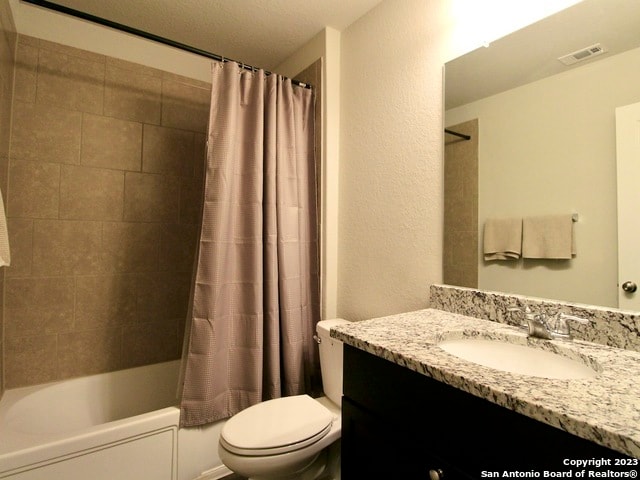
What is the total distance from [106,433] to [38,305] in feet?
3.04

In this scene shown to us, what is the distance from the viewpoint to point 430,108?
1.44 m

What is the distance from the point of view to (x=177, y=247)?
2.12 meters

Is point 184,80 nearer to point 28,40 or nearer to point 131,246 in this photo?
point 28,40

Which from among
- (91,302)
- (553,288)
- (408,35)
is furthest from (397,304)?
(91,302)

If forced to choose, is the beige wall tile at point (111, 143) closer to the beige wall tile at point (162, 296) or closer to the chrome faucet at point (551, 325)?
the beige wall tile at point (162, 296)

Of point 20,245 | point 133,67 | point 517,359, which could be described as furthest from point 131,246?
point 517,359

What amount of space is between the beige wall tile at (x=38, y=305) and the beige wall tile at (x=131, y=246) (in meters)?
0.25

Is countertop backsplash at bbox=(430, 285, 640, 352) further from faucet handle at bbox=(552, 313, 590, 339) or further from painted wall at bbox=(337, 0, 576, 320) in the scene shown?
painted wall at bbox=(337, 0, 576, 320)

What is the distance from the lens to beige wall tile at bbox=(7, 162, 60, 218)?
1.69 meters

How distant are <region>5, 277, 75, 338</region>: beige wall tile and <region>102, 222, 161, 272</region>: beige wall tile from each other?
0.80 ft

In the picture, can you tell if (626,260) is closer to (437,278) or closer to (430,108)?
(437,278)

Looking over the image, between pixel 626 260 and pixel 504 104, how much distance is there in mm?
661

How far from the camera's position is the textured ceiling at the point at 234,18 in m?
1.71

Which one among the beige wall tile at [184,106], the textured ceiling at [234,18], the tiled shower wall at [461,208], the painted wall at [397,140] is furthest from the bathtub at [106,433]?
the textured ceiling at [234,18]
